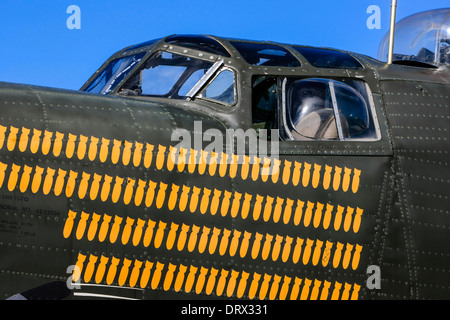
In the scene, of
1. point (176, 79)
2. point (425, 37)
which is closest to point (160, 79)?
point (176, 79)

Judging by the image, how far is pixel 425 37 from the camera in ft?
34.1

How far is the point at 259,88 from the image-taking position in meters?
7.56

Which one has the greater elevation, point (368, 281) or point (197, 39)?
point (197, 39)

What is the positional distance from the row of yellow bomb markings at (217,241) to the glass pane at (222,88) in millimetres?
1488

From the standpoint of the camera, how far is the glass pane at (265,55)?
7.62m

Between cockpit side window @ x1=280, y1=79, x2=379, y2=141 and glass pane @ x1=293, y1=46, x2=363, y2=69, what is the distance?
27 cm

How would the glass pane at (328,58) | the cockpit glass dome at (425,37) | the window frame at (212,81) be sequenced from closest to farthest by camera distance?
the window frame at (212,81) → the glass pane at (328,58) → the cockpit glass dome at (425,37)

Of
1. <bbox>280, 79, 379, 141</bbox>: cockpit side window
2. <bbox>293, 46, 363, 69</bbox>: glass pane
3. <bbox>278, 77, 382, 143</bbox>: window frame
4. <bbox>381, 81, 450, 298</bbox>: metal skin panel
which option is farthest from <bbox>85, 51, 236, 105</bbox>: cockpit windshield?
<bbox>381, 81, 450, 298</bbox>: metal skin panel

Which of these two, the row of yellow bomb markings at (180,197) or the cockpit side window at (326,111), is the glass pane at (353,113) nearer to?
the cockpit side window at (326,111)

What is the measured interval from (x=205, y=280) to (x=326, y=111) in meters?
2.26

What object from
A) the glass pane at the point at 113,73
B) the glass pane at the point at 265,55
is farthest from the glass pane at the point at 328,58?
the glass pane at the point at 113,73
